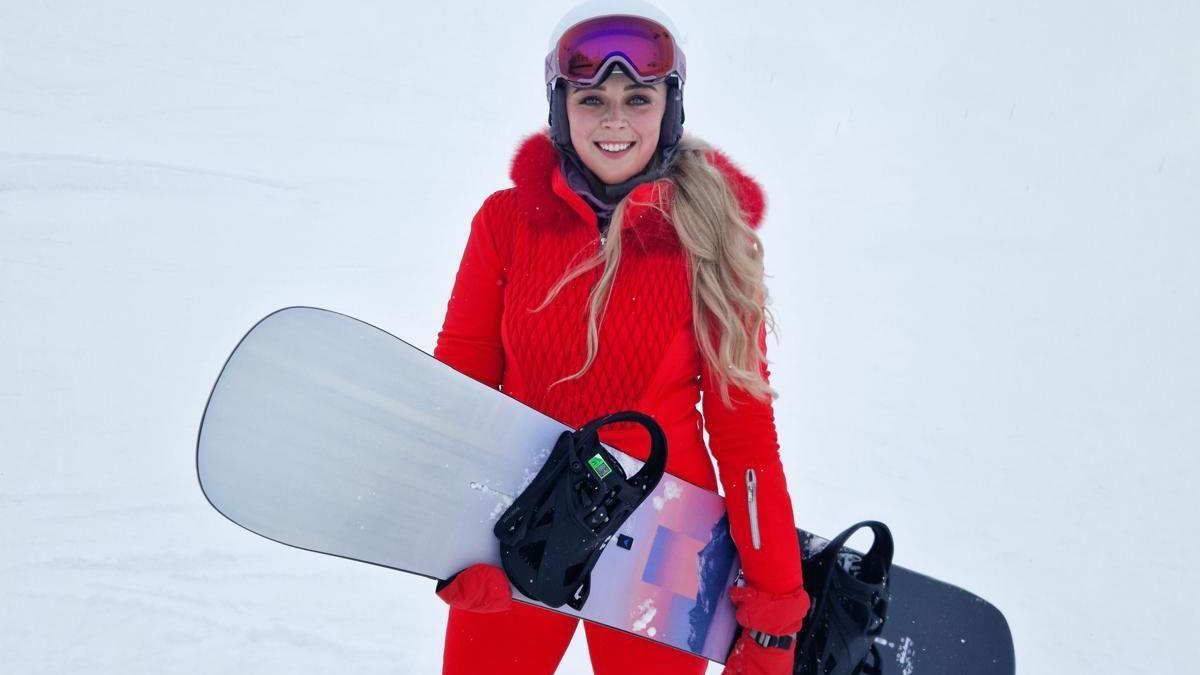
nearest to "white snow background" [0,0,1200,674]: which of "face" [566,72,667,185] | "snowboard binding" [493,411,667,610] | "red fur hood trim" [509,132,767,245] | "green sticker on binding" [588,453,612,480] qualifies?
"snowboard binding" [493,411,667,610]

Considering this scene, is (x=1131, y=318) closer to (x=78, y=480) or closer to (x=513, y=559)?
(x=513, y=559)

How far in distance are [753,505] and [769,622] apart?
0.25m

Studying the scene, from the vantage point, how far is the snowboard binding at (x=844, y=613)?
5.91ft

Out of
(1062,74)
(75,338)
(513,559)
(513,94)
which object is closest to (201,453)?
(513,559)

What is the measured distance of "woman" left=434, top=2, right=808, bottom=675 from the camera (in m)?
1.69

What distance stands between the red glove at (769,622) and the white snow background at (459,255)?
58.1 inches

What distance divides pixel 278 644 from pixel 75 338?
2.80 meters

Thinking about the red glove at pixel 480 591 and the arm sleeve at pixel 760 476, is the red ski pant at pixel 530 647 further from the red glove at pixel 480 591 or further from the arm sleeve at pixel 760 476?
the arm sleeve at pixel 760 476

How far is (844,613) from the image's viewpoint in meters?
1.82

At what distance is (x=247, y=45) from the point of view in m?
10.8

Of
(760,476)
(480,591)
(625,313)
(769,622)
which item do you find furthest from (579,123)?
(769,622)

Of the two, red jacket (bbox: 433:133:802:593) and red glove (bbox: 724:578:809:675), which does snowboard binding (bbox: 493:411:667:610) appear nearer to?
red jacket (bbox: 433:133:802:593)

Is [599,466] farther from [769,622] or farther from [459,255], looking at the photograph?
[459,255]

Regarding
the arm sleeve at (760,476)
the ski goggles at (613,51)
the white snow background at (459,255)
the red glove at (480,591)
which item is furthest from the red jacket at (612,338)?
the white snow background at (459,255)
